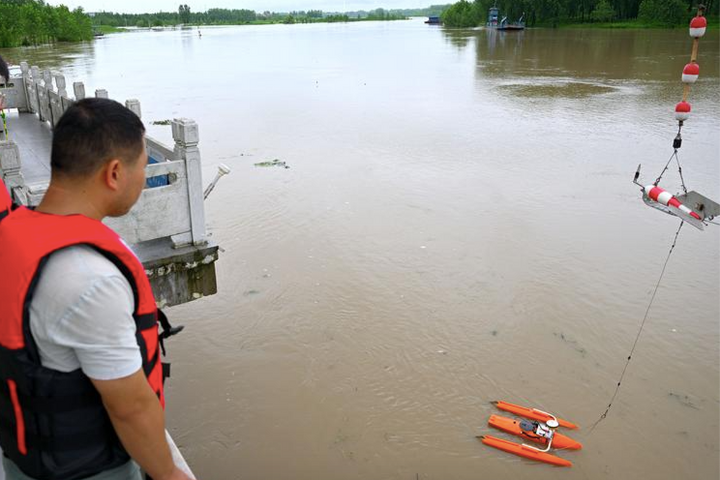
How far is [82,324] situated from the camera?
1.28 meters

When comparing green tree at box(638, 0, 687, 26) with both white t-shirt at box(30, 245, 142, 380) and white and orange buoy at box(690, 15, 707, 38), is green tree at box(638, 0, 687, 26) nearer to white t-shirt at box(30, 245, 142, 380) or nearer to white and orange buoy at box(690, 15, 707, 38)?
white and orange buoy at box(690, 15, 707, 38)

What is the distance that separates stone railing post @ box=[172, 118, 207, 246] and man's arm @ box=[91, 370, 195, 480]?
10.2 feet

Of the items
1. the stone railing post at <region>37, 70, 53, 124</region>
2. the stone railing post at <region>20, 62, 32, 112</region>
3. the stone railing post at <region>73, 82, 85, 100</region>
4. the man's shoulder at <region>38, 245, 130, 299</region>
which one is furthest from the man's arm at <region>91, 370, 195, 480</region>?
the stone railing post at <region>20, 62, 32, 112</region>

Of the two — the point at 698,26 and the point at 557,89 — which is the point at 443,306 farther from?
the point at 557,89

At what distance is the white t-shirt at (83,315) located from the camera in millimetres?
1269

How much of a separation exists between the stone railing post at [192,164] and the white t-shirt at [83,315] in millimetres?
3147

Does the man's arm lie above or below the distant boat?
below

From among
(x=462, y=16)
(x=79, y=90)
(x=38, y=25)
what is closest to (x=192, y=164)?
(x=79, y=90)

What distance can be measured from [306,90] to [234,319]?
1726 cm

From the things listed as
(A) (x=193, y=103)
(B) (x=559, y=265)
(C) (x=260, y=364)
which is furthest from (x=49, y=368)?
(A) (x=193, y=103)

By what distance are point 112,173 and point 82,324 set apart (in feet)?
1.44

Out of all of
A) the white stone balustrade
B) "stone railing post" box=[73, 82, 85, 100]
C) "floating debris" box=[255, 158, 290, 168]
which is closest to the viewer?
the white stone balustrade

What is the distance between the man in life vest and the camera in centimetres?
128

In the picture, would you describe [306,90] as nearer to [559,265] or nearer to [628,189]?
[628,189]
